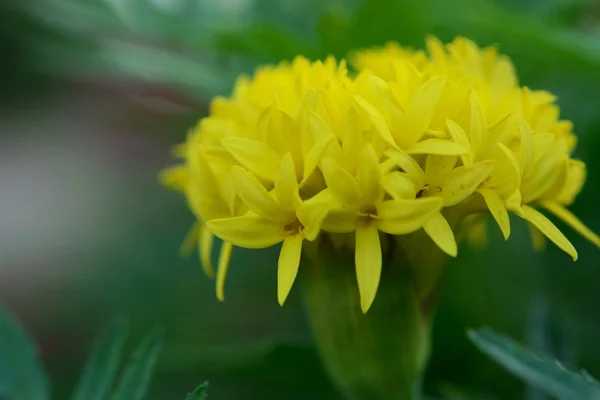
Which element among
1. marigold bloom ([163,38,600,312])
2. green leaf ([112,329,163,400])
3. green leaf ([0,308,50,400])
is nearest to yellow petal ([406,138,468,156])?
marigold bloom ([163,38,600,312])

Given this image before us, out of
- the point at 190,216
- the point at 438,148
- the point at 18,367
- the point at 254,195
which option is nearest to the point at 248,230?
the point at 254,195

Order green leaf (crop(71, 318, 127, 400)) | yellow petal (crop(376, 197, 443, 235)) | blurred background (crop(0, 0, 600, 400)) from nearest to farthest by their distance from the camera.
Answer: yellow petal (crop(376, 197, 443, 235)) < green leaf (crop(71, 318, 127, 400)) < blurred background (crop(0, 0, 600, 400))

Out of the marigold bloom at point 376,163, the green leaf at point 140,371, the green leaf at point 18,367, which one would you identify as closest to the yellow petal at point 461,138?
the marigold bloom at point 376,163

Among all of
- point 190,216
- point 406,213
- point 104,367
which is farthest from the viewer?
point 190,216

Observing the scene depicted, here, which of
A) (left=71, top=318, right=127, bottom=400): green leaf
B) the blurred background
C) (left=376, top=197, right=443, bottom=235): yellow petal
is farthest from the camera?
the blurred background

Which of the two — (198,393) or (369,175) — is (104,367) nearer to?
(198,393)

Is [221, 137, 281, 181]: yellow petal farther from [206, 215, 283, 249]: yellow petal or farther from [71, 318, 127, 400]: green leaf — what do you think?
[71, 318, 127, 400]: green leaf

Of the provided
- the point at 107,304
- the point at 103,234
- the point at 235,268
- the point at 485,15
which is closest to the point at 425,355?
the point at 485,15
